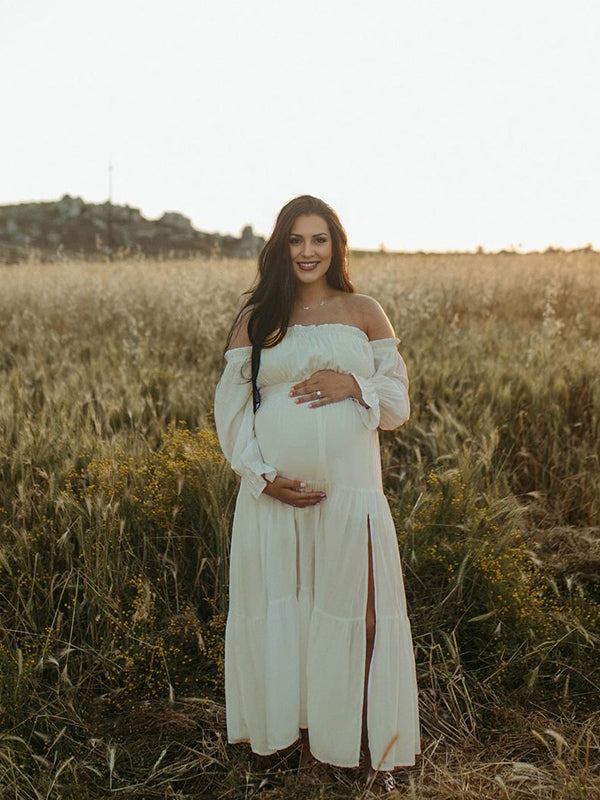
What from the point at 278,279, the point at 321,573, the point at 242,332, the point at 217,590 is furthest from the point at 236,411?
the point at 217,590

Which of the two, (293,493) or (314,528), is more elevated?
(293,493)

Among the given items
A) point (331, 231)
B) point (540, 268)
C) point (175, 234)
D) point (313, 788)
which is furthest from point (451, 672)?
point (175, 234)

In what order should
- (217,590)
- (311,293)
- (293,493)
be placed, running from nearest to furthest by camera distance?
(293,493) → (311,293) → (217,590)

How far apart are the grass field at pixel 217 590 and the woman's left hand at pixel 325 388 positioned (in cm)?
110

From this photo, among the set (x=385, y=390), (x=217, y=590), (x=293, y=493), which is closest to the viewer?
(x=293, y=493)

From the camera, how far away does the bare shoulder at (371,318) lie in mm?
2676

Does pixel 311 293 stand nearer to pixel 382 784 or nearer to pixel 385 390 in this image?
pixel 385 390

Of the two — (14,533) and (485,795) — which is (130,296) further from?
(485,795)

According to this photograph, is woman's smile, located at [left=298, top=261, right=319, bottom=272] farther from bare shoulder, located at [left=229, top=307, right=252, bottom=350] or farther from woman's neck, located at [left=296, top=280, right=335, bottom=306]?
bare shoulder, located at [left=229, top=307, right=252, bottom=350]

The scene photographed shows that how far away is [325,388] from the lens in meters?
2.50

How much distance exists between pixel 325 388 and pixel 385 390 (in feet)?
0.80

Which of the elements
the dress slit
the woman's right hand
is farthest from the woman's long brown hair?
the dress slit

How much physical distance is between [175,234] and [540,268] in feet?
96.3

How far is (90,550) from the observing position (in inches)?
126
